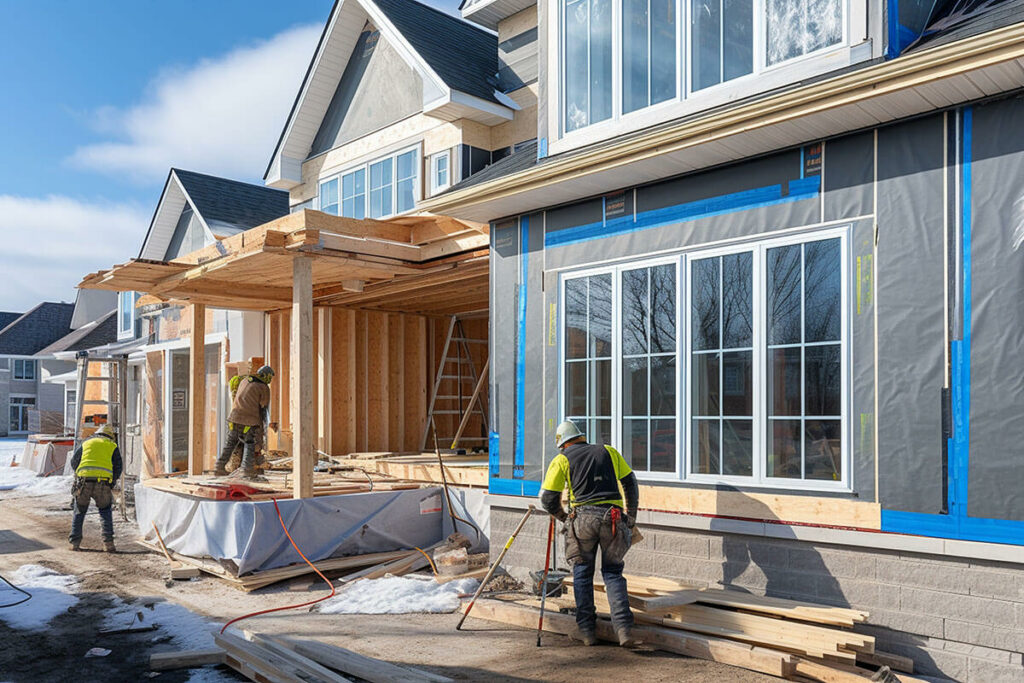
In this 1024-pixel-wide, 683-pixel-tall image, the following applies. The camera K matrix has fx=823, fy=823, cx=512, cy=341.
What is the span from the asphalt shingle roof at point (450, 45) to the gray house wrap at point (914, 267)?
250 inches

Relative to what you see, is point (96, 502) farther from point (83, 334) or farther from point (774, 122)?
point (83, 334)

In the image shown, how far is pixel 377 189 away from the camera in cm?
1450

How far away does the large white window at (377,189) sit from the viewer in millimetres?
13875

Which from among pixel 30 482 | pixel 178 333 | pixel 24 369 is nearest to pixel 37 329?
pixel 24 369

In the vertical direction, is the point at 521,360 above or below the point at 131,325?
below

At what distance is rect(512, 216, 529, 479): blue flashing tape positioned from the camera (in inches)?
359

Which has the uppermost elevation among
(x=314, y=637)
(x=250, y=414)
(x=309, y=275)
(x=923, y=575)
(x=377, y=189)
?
(x=377, y=189)

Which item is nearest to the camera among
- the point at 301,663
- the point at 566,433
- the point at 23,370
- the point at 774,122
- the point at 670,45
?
the point at 301,663

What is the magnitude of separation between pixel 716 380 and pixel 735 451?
643 mm

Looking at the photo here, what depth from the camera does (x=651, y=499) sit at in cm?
775

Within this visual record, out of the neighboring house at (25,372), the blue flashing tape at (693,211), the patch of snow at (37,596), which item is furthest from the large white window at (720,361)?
the neighboring house at (25,372)

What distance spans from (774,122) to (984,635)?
13.0ft

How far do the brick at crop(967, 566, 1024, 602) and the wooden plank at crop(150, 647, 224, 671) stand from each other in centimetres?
570

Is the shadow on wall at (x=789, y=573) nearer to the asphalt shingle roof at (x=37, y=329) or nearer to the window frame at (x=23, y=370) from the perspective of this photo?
the asphalt shingle roof at (x=37, y=329)
